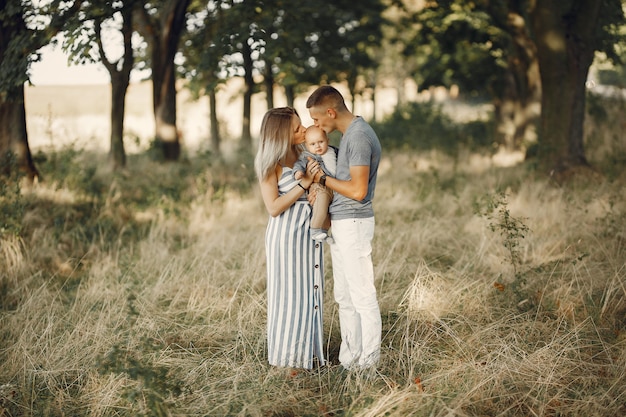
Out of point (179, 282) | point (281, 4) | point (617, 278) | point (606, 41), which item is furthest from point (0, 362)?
point (606, 41)

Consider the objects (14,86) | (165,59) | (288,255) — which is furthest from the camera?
(165,59)

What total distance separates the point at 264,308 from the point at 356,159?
6.53 feet

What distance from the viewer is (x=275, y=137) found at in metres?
4.29

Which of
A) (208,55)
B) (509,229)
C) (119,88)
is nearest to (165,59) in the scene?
(119,88)

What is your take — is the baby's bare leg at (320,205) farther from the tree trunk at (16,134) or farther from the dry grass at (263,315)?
the tree trunk at (16,134)

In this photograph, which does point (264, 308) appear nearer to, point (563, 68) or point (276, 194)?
point (276, 194)

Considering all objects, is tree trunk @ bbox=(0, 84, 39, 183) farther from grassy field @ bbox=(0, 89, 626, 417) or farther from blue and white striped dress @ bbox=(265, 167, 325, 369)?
blue and white striped dress @ bbox=(265, 167, 325, 369)

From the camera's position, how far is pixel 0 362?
4.96 m

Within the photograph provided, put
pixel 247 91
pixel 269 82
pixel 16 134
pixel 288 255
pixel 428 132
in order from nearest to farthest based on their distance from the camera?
pixel 288 255, pixel 16 134, pixel 428 132, pixel 247 91, pixel 269 82

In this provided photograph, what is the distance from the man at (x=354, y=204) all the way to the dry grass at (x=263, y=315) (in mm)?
382

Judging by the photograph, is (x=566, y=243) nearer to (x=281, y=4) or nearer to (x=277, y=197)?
(x=277, y=197)

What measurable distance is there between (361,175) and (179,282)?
2.91 metres

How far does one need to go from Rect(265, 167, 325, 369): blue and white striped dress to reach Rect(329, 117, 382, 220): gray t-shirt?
0.29 meters

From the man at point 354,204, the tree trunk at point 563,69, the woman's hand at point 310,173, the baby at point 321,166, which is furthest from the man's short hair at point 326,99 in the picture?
the tree trunk at point 563,69
